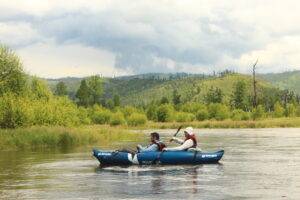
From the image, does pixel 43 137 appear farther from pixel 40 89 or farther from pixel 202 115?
pixel 202 115

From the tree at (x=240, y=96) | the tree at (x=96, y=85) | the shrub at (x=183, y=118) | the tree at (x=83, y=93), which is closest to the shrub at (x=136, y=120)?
the shrub at (x=183, y=118)

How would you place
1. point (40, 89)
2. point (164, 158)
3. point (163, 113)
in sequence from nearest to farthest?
1. point (164, 158)
2. point (40, 89)
3. point (163, 113)

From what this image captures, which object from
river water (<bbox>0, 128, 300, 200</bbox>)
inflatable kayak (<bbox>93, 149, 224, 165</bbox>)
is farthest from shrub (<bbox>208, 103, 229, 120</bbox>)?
inflatable kayak (<bbox>93, 149, 224, 165</bbox>)

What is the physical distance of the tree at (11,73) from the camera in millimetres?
50219

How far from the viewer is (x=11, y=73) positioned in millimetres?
50781

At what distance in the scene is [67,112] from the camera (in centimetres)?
5019

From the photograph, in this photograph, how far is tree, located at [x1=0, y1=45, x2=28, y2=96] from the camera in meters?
50.2

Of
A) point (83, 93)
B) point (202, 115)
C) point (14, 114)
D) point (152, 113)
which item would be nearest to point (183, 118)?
point (202, 115)

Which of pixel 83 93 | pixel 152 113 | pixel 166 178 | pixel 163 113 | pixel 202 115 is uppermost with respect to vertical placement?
pixel 83 93

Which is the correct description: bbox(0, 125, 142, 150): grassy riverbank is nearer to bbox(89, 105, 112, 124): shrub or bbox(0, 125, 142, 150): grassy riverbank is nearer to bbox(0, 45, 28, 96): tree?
bbox(0, 45, 28, 96): tree

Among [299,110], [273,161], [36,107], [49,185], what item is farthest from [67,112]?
[299,110]

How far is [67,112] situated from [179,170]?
3155 centimetres

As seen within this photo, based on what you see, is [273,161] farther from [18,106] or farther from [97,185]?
[18,106]

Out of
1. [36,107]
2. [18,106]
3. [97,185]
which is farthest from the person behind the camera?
[36,107]
